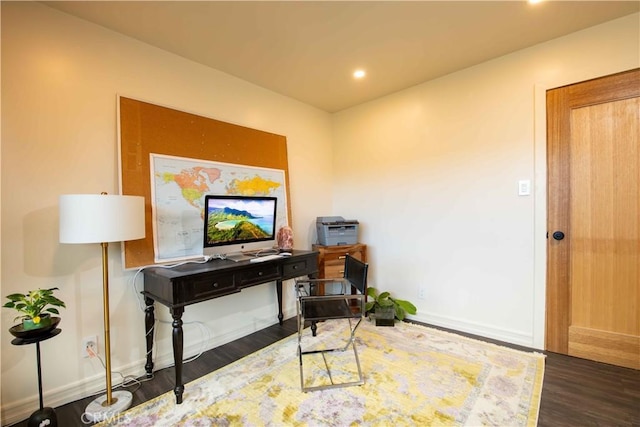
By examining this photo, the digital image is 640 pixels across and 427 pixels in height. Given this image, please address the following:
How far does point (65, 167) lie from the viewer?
1836 mm

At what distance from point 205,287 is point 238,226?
0.67 metres

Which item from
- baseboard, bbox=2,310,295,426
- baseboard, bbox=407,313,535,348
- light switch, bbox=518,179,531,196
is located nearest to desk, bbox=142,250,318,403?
baseboard, bbox=2,310,295,426

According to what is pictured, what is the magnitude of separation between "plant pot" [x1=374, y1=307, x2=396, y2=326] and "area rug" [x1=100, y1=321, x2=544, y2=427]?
1.24 feet

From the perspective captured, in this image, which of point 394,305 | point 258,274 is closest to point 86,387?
point 258,274

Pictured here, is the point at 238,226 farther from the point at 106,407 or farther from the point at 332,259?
the point at 106,407

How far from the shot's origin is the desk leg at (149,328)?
Answer: 6.82ft

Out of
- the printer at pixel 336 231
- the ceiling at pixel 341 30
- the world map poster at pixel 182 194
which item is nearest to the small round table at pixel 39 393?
the world map poster at pixel 182 194

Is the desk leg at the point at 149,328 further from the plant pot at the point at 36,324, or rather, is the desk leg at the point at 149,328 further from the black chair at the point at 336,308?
the black chair at the point at 336,308

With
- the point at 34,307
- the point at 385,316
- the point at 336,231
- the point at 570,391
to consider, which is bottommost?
the point at 570,391

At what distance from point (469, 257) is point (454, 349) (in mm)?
859

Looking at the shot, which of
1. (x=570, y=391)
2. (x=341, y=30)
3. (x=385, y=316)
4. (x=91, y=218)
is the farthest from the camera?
(x=385, y=316)

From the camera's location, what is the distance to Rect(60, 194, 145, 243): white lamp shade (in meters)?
1.55

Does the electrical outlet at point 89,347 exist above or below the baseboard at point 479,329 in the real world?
above

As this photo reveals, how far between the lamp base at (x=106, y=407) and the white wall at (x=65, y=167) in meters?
0.20
